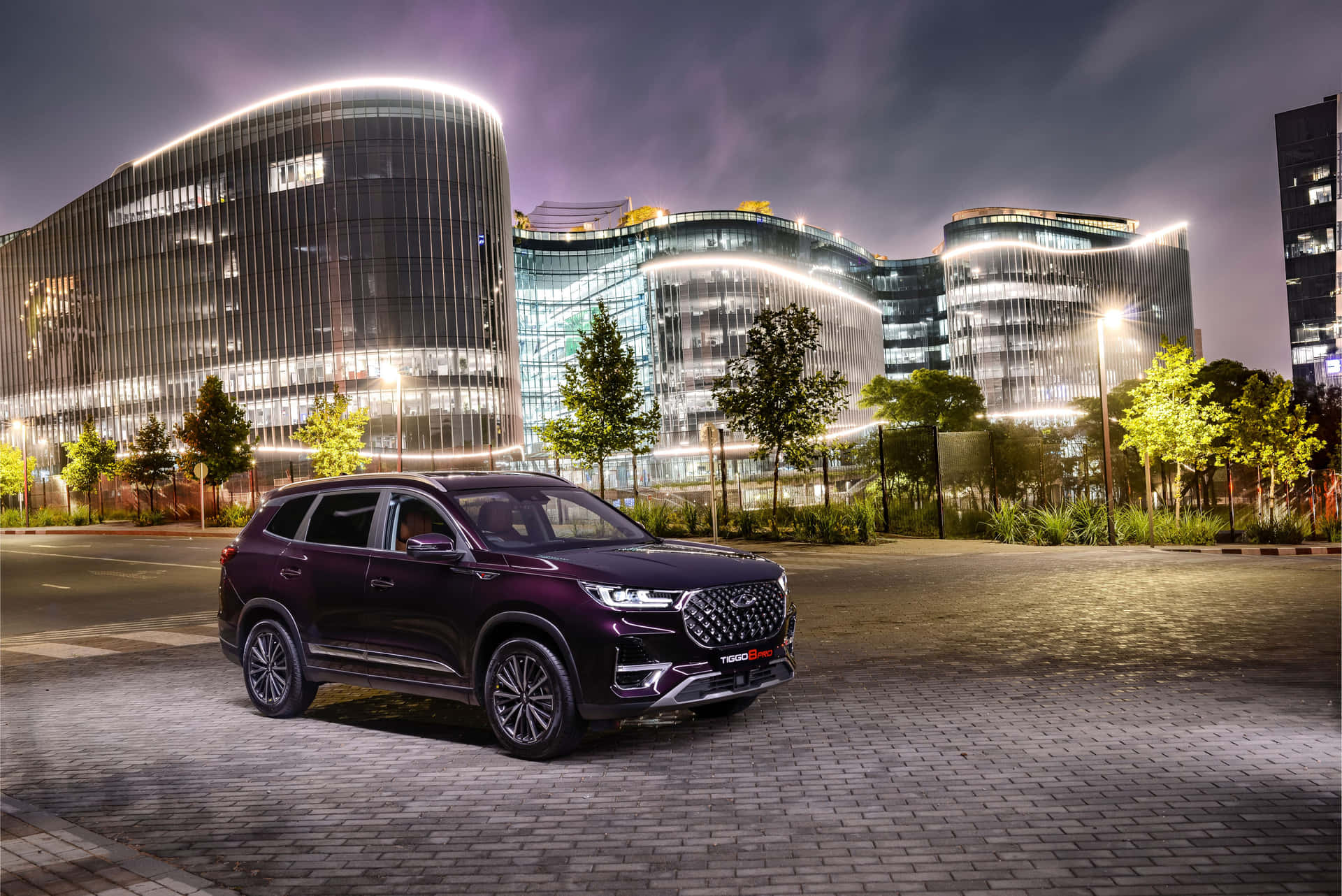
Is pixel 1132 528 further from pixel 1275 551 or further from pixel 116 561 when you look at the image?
pixel 116 561

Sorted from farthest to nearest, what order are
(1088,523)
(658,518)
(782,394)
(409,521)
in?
(658,518), (782,394), (1088,523), (409,521)

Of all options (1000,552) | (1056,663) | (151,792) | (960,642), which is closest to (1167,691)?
(1056,663)

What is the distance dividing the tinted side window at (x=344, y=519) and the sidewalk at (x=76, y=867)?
265 centimetres

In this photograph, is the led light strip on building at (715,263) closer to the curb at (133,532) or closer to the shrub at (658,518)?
the curb at (133,532)

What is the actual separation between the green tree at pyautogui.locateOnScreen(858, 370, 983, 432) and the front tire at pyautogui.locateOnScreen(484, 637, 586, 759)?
79.5 m

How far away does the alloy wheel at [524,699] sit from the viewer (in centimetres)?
624

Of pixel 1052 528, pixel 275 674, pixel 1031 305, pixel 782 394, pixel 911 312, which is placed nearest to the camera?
pixel 275 674

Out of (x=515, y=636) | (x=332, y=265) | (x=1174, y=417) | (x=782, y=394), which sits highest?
(x=332, y=265)

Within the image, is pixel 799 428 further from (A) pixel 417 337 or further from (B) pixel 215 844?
(A) pixel 417 337

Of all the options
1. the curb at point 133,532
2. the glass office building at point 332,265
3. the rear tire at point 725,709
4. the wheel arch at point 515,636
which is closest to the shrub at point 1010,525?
the rear tire at point 725,709

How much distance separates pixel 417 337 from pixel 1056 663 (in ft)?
244

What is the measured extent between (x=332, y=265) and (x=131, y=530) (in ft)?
117

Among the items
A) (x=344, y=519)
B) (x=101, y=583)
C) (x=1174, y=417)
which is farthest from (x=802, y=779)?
(x=1174, y=417)

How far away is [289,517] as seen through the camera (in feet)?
26.5
